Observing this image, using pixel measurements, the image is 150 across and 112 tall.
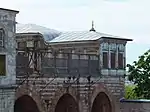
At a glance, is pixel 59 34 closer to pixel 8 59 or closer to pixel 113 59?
pixel 113 59

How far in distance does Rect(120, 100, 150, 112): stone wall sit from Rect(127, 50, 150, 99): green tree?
6.92m

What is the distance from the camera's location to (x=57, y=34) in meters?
38.2

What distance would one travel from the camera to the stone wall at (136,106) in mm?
25000

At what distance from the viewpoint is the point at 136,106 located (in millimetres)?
25281

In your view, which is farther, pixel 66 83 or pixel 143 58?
pixel 143 58

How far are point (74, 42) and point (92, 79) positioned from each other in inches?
133

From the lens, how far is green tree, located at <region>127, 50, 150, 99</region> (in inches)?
1282

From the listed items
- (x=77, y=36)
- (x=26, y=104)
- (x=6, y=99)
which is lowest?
(x=26, y=104)

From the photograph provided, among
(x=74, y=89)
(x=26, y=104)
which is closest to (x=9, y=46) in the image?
(x=26, y=104)

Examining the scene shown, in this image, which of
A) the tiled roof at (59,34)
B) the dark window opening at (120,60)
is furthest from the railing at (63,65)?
the dark window opening at (120,60)

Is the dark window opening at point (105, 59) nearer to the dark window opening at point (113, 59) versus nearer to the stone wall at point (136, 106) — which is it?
the dark window opening at point (113, 59)

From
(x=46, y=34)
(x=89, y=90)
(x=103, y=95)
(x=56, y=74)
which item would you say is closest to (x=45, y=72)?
(x=56, y=74)

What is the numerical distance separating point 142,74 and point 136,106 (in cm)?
758

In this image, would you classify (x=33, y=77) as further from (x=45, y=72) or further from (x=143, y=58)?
(x=143, y=58)
